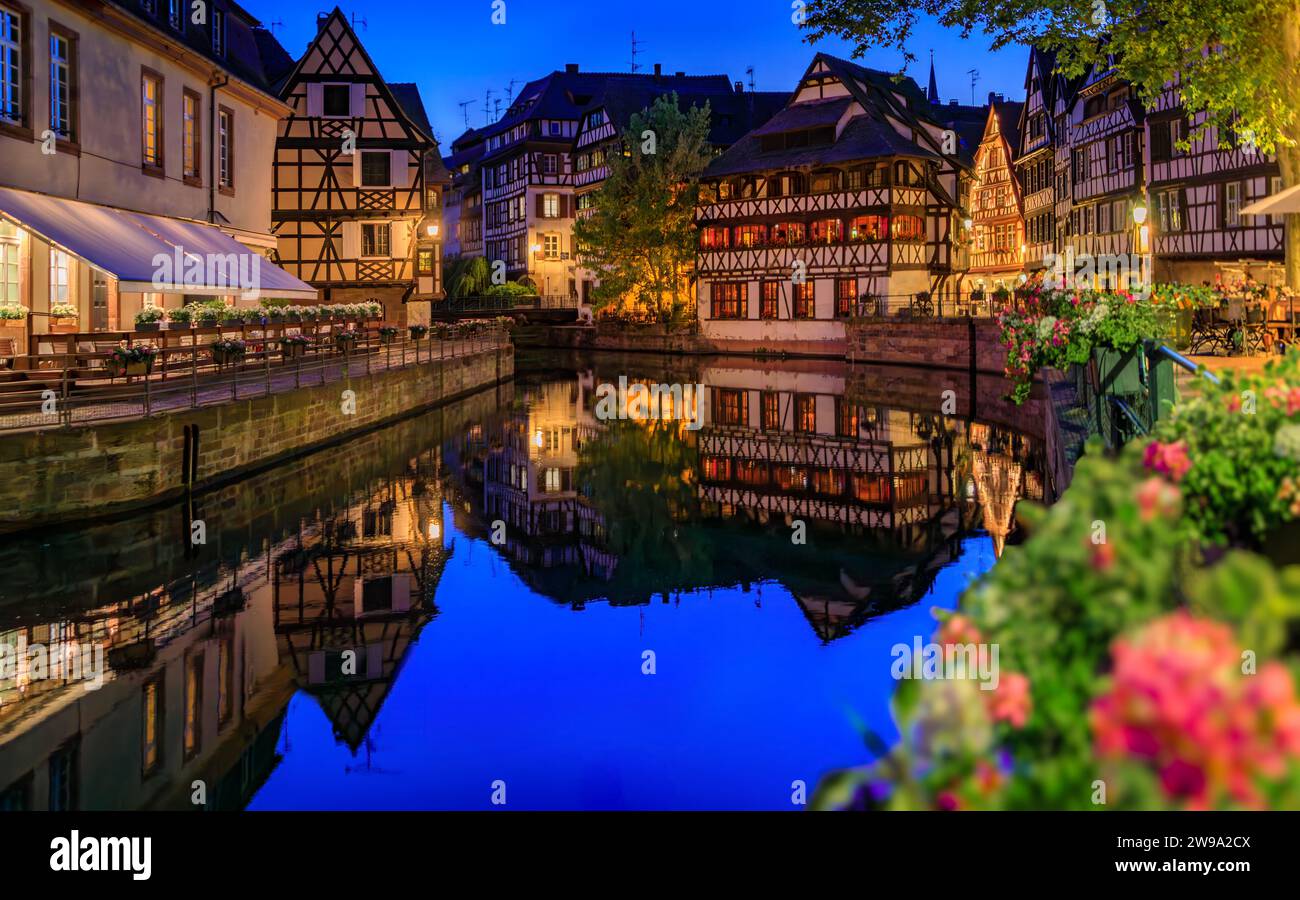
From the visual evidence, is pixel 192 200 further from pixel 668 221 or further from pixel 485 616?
pixel 668 221

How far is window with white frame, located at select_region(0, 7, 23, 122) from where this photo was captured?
19.3m

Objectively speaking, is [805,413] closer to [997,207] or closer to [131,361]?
[131,361]

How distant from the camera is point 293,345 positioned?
83.3 ft

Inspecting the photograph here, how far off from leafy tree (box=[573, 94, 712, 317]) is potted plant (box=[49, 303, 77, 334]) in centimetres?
4033

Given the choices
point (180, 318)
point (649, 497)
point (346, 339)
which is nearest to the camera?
point (649, 497)

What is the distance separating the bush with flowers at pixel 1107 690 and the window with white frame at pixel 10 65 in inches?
770

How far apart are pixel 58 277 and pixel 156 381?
5822 millimetres

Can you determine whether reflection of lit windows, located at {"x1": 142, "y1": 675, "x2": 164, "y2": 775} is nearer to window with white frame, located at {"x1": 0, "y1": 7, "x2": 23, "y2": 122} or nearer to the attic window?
window with white frame, located at {"x1": 0, "y1": 7, "x2": 23, "y2": 122}

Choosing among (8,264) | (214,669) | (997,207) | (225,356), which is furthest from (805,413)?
(997,207)

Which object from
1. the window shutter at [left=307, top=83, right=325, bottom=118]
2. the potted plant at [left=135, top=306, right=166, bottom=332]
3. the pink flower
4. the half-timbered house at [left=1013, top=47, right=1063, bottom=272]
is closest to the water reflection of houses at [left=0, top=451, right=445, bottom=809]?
the pink flower
